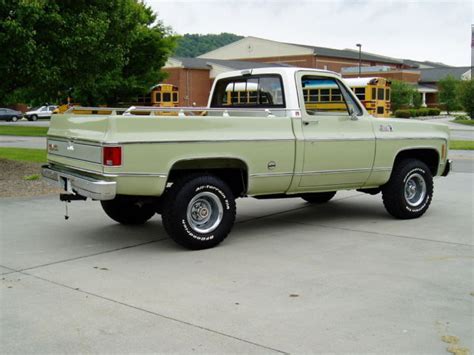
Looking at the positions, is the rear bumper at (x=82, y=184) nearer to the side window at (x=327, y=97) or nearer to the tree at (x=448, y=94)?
the side window at (x=327, y=97)

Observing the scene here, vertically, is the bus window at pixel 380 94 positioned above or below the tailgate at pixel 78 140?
above

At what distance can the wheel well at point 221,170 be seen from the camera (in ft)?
22.1

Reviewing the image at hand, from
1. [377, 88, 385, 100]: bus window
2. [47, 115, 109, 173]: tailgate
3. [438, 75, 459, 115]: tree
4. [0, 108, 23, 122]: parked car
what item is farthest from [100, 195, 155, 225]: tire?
[438, 75, 459, 115]: tree

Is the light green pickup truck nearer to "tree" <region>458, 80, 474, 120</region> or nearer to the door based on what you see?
the door

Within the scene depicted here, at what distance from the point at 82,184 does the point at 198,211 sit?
1.29 m

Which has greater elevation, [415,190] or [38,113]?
[38,113]

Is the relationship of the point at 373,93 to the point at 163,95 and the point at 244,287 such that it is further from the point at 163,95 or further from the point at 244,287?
the point at 244,287

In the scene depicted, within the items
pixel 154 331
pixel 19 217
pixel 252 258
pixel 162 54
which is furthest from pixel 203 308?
pixel 162 54

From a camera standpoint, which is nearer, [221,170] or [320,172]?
[221,170]

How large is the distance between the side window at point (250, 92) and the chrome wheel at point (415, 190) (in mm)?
2419

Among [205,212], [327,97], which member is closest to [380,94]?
[327,97]

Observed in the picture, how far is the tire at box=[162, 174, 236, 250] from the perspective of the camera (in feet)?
21.5

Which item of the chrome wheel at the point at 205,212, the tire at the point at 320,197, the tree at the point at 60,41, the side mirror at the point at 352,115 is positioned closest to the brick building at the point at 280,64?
the tree at the point at 60,41

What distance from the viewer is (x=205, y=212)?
6863 mm
